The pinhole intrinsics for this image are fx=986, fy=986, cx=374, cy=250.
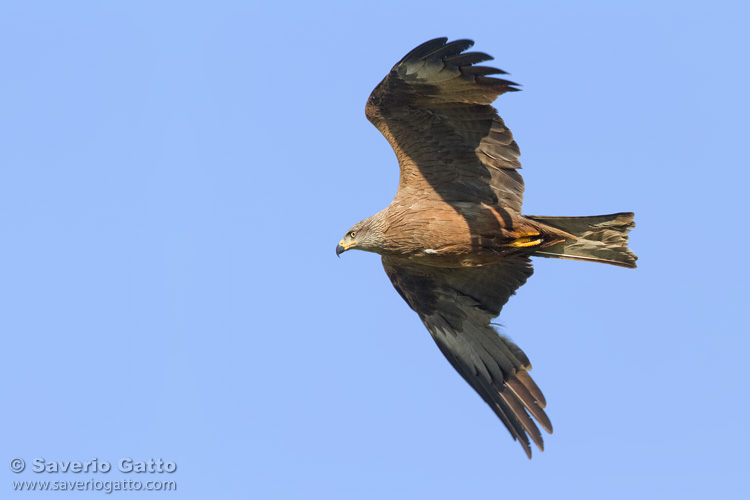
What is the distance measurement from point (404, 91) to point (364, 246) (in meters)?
1.94

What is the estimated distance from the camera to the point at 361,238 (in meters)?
11.8

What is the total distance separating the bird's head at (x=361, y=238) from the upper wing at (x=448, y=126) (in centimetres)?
56

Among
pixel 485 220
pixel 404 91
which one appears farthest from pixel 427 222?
pixel 404 91

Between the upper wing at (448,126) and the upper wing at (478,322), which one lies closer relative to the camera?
the upper wing at (448,126)

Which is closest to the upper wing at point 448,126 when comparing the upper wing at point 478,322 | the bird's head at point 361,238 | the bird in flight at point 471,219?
the bird in flight at point 471,219

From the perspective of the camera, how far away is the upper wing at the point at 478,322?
12156mm

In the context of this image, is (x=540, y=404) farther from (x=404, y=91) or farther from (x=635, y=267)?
(x=404, y=91)

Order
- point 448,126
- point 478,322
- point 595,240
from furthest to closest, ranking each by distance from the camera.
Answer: point 478,322 < point 595,240 < point 448,126

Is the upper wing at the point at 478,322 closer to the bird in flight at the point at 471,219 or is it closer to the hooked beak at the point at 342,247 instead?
the bird in flight at the point at 471,219

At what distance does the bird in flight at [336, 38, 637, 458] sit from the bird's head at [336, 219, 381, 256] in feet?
0.05

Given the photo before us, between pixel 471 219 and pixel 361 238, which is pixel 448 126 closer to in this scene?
pixel 471 219

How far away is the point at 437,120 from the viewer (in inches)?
445

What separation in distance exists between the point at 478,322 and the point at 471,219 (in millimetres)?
1632

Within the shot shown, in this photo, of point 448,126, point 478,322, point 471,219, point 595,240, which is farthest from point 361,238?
point 595,240
